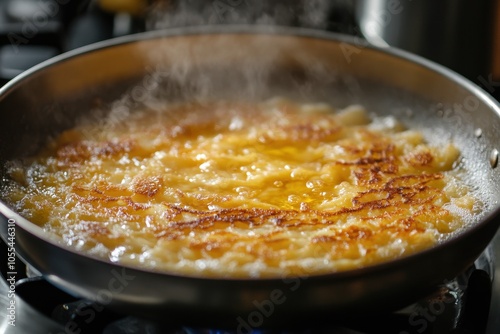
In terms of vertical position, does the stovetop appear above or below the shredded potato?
below

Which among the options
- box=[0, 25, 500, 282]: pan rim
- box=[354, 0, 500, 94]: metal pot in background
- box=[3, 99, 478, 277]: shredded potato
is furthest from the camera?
box=[354, 0, 500, 94]: metal pot in background

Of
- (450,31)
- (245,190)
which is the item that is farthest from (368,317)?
(450,31)

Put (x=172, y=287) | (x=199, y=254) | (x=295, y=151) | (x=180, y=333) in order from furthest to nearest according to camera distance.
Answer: (x=295, y=151) → (x=180, y=333) → (x=199, y=254) → (x=172, y=287)

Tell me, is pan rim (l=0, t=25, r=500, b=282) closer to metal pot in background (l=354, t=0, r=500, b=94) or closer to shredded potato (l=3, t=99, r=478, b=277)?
shredded potato (l=3, t=99, r=478, b=277)

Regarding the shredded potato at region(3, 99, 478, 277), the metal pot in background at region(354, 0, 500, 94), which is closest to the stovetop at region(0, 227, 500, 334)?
the shredded potato at region(3, 99, 478, 277)

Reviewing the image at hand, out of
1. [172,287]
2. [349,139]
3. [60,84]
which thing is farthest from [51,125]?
[172,287]

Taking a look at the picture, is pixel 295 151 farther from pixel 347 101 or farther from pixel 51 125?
pixel 51 125

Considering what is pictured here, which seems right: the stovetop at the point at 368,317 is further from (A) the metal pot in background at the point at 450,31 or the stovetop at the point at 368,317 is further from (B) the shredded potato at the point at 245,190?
(A) the metal pot in background at the point at 450,31
